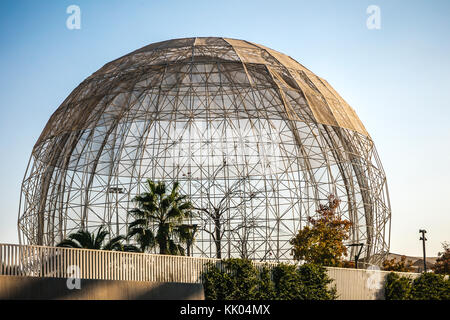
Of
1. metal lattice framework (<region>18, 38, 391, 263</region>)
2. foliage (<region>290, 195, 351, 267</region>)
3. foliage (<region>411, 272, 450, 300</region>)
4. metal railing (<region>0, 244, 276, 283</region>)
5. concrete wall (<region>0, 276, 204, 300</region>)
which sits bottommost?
foliage (<region>411, 272, 450, 300</region>)

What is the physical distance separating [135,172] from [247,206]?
9.00 m

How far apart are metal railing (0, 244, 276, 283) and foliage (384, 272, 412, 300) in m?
13.3

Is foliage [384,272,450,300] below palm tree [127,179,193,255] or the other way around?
below

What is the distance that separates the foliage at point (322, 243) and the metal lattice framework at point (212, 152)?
4787mm

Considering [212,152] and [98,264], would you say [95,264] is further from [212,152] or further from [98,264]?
[212,152]

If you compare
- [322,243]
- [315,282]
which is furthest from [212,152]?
[315,282]

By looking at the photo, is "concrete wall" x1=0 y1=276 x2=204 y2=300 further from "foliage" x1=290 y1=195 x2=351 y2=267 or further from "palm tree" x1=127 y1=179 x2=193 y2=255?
"foliage" x1=290 y1=195 x2=351 y2=267

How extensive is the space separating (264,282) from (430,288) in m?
15.6

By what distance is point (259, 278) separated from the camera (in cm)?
2820

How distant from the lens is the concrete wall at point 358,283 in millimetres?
32719

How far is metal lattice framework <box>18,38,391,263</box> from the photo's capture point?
4866cm

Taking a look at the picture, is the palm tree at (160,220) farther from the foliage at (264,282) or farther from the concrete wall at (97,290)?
the concrete wall at (97,290)

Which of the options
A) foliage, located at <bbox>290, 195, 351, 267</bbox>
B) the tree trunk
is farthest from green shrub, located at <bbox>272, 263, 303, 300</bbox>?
the tree trunk
